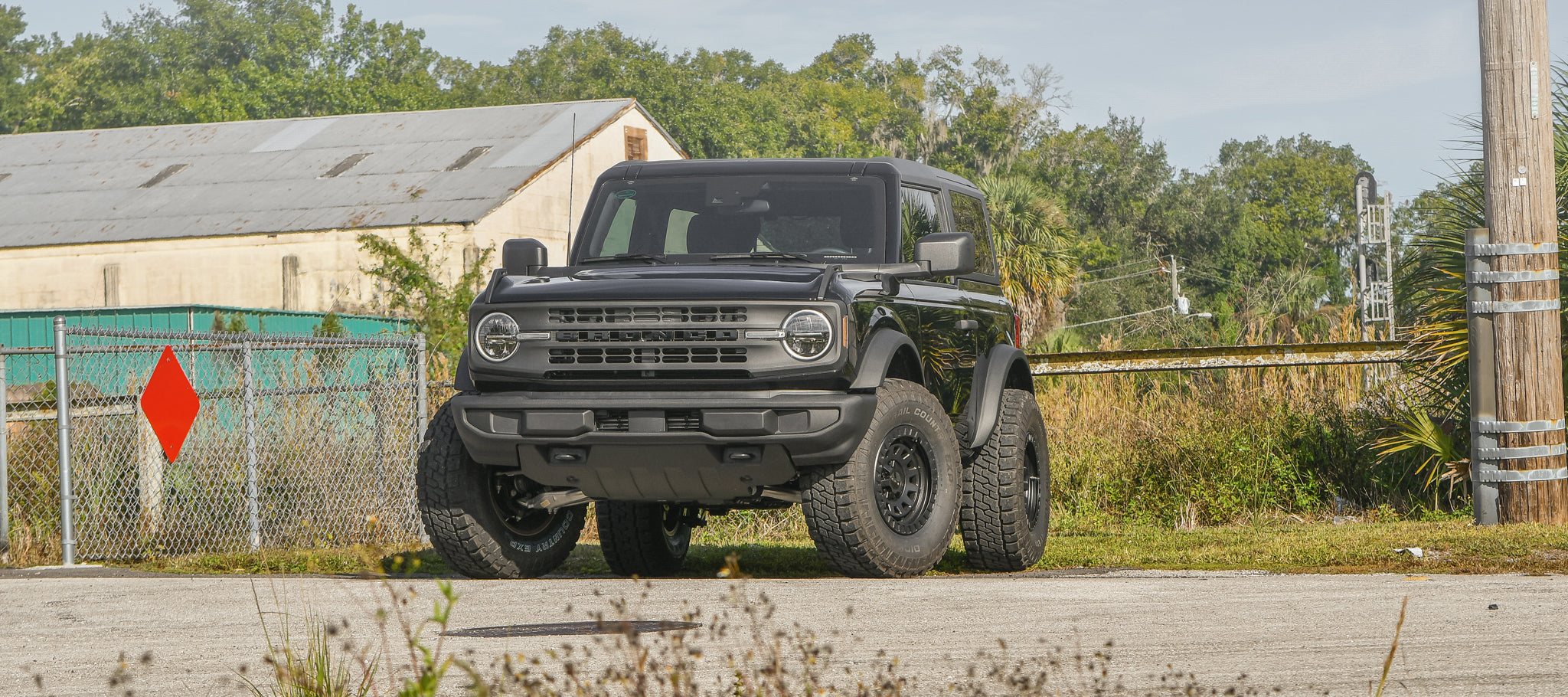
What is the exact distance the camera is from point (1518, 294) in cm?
942

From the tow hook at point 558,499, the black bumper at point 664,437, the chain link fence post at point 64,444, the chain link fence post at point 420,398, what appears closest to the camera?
the black bumper at point 664,437

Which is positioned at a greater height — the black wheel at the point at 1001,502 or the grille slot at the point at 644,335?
the grille slot at the point at 644,335

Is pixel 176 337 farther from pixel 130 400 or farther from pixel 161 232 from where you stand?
pixel 161 232

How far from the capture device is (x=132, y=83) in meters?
84.2

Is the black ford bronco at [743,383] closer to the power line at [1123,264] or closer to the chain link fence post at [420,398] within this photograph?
the chain link fence post at [420,398]

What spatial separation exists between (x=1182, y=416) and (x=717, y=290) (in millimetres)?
6633

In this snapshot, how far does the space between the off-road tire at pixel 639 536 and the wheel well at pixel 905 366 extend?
1.82 metres

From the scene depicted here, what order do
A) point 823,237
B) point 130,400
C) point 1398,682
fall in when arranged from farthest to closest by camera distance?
point 130,400, point 823,237, point 1398,682

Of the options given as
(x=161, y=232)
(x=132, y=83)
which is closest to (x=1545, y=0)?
(x=161, y=232)

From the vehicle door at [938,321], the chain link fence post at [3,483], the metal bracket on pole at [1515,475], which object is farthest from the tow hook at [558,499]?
the metal bracket on pole at [1515,475]

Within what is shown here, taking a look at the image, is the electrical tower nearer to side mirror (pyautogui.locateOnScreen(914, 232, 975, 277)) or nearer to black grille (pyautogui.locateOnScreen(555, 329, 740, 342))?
side mirror (pyautogui.locateOnScreen(914, 232, 975, 277))

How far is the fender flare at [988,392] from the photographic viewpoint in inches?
305

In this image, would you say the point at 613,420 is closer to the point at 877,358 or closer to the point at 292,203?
the point at 877,358

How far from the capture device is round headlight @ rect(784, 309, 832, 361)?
21.3ft
